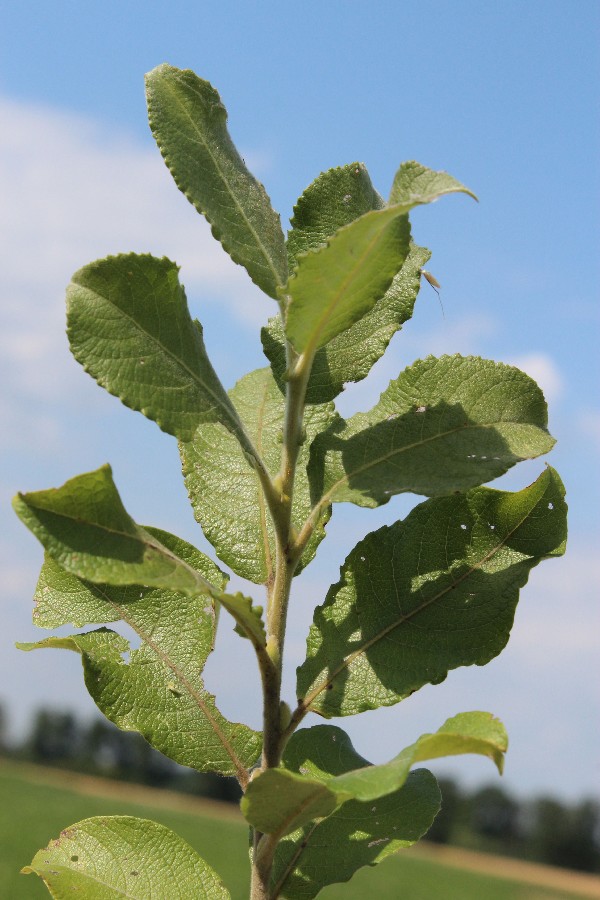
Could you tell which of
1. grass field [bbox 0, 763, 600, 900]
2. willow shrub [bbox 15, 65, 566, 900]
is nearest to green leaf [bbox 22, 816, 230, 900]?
willow shrub [bbox 15, 65, 566, 900]

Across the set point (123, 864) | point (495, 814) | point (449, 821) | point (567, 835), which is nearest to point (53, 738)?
point (449, 821)

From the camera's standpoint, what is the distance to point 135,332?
3.84ft

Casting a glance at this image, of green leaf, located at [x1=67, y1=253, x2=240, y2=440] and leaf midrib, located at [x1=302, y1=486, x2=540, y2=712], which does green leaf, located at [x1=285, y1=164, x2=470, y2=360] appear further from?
leaf midrib, located at [x1=302, y1=486, x2=540, y2=712]

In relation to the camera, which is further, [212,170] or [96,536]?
[212,170]

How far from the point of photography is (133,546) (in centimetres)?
106

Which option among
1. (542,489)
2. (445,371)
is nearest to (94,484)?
(445,371)

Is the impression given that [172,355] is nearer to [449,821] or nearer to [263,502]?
[263,502]

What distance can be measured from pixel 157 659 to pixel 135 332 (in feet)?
1.65

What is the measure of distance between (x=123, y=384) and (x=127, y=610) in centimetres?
41

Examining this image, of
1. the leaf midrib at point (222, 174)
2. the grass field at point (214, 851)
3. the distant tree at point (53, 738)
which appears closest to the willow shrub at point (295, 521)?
the leaf midrib at point (222, 174)

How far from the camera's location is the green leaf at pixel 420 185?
40.8 inches

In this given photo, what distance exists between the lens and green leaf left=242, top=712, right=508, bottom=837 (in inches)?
36.3

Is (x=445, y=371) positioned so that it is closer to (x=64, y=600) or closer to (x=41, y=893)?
(x=64, y=600)

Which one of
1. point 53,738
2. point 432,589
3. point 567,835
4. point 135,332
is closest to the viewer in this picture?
point 135,332
